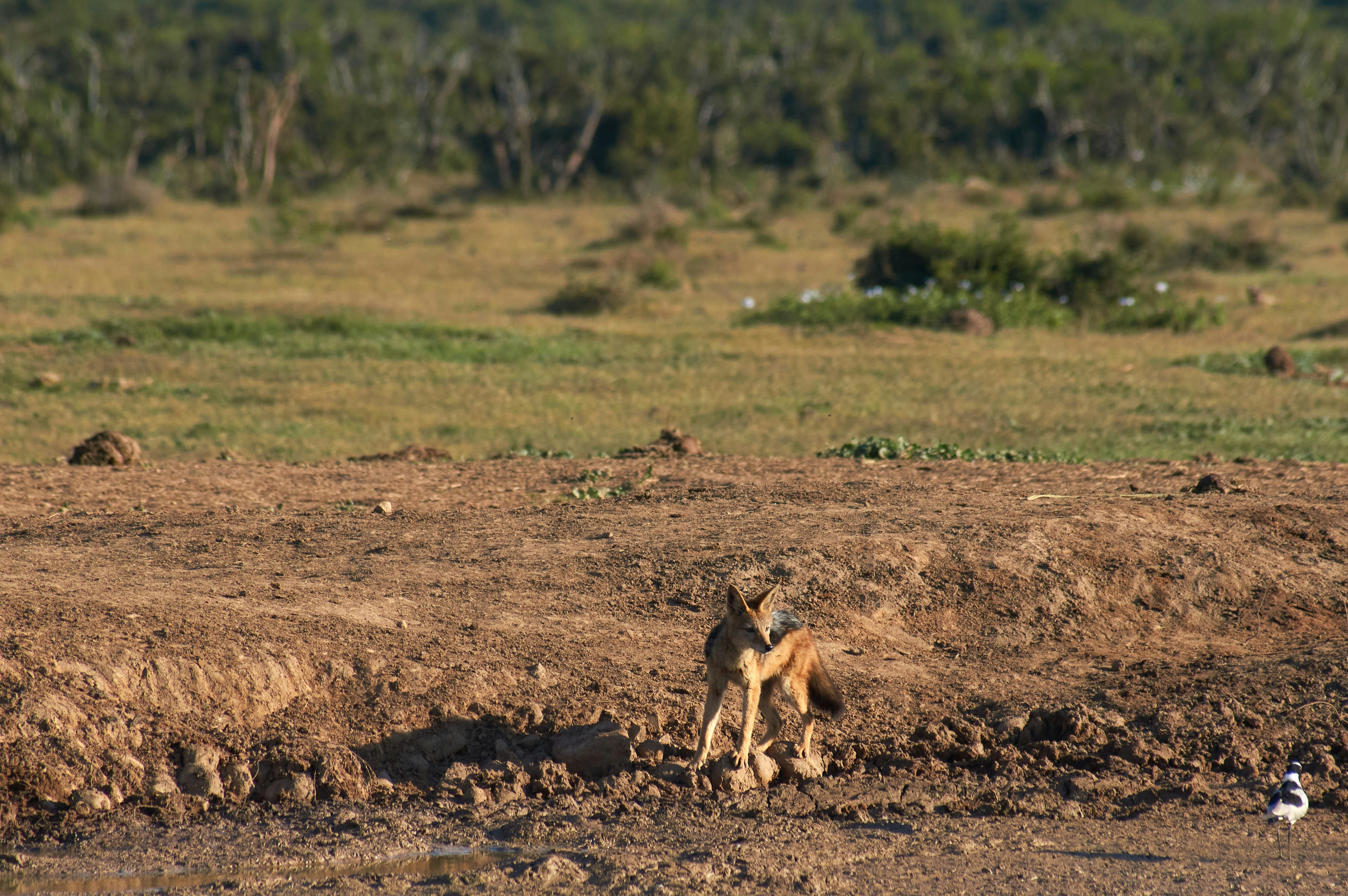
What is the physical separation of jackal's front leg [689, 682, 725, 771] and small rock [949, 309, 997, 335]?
479 inches

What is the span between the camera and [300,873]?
4016 millimetres

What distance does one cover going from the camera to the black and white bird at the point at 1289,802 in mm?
4051

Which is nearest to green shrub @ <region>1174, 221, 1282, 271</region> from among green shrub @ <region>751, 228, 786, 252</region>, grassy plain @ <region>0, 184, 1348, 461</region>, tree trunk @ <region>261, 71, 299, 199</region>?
grassy plain @ <region>0, 184, 1348, 461</region>

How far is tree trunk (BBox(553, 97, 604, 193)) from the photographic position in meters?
38.2

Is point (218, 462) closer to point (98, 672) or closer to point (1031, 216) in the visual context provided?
point (98, 672)

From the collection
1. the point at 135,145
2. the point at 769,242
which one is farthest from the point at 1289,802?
the point at 135,145

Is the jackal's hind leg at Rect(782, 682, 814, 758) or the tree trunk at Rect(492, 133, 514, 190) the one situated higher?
the tree trunk at Rect(492, 133, 514, 190)

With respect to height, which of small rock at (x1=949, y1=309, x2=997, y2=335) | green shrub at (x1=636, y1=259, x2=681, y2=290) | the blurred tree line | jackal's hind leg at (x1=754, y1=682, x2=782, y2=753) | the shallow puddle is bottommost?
the shallow puddle

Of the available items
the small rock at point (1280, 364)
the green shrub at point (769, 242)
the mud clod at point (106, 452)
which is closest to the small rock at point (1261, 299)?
the small rock at point (1280, 364)

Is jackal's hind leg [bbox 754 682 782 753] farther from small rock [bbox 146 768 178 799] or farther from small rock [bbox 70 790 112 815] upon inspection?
small rock [bbox 70 790 112 815]

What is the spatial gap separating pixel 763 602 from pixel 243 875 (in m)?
1.76

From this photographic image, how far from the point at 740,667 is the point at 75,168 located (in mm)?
38935

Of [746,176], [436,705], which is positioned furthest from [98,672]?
[746,176]

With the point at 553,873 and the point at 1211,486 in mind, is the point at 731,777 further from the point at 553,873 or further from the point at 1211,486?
the point at 1211,486
